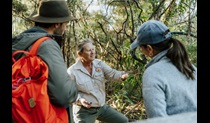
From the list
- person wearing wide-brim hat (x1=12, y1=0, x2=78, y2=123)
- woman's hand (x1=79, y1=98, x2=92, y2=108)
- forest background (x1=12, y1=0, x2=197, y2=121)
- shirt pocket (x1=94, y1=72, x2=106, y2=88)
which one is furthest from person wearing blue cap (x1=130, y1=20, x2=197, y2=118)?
forest background (x1=12, y1=0, x2=197, y2=121)

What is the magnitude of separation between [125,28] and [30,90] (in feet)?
15.3

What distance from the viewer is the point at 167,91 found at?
1.75 meters

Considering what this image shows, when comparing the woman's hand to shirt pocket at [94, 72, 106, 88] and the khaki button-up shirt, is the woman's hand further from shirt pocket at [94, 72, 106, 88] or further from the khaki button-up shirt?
shirt pocket at [94, 72, 106, 88]

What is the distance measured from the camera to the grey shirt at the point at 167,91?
1.73 metres

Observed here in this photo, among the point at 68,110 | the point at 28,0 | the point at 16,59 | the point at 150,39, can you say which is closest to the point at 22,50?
the point at 16,59

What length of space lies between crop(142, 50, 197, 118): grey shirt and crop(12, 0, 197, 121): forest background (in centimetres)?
266

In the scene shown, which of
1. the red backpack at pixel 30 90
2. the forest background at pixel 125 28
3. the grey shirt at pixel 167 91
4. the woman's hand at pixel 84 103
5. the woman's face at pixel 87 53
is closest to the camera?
the grey shirt at pixel 167 91

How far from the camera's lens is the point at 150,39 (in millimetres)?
1935

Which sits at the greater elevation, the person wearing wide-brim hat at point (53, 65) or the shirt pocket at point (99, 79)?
the person wearing wide-brim hat at point (53, 65)

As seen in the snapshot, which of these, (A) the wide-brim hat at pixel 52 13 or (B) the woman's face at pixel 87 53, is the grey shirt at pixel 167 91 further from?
(B) the woman's face at pixel 87 53

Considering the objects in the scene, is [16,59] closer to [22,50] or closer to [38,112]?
[22,50]

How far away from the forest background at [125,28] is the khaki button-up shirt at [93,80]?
1.29 meters

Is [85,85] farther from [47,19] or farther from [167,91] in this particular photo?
[167,91]

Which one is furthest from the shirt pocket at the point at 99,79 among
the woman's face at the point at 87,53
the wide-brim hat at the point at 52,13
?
the wide-brim hat at the point at 52,13
